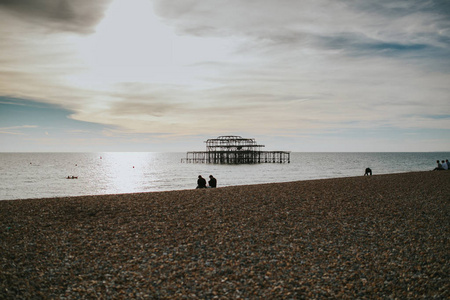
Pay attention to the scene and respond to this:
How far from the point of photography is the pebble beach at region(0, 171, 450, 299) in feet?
18.7

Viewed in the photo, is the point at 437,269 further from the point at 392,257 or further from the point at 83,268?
the point at 83,268

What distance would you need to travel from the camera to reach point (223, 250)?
24.9 feet

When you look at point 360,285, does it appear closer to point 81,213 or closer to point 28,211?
point 81,213

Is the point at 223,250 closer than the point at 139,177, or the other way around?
the point at 223,250

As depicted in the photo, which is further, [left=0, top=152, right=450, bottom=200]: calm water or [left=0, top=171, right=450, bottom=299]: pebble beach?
→ [left=0, top=152, right=450, bottom=200]: calm water

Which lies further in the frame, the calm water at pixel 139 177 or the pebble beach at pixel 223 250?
the calm water at pixel 139 177

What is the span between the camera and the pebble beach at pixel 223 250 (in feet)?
18.7

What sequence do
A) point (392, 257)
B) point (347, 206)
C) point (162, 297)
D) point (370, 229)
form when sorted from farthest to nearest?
point (347, 206)
point (370, 229)
point (392, 257)
point (162, 297)

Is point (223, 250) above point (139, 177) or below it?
above

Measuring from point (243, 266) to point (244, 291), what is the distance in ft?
3.53

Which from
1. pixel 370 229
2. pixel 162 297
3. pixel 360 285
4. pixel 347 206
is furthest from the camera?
pixel 347 206

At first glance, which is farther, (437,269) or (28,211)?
(28,211)

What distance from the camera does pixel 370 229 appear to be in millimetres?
9570

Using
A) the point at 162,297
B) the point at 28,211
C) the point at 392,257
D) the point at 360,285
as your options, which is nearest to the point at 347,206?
the point at 392,257
